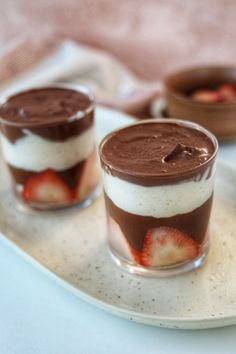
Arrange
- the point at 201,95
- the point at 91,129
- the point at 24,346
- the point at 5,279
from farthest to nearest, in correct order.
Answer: the point at 201,95
the point at 91,129
the point at 5,279
the point at 24,346

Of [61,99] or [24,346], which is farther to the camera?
[61,99]

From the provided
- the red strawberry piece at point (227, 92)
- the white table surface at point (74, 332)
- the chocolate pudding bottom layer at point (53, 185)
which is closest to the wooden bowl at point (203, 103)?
the red strawberry piece at point (227, 92)

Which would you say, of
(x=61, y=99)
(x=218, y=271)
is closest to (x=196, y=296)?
(x=218, y=271)

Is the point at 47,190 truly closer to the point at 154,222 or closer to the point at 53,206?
the point at 53,206

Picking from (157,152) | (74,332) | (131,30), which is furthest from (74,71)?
(74,332)

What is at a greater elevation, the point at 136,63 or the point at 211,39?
the point at 211,39

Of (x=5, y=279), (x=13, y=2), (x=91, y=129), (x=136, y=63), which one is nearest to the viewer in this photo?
(x=5, y=279)

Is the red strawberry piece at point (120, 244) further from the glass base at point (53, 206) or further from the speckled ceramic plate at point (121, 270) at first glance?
the glass base at point (53, 206)

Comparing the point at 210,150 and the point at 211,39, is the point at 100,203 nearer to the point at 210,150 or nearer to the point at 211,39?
the point at 210,150
